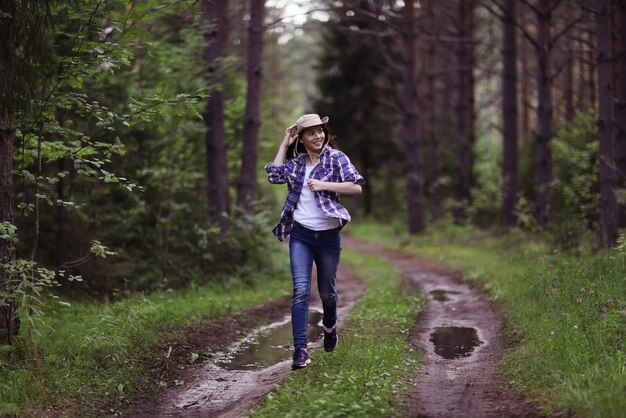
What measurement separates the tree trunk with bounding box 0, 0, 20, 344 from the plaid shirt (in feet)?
8.36

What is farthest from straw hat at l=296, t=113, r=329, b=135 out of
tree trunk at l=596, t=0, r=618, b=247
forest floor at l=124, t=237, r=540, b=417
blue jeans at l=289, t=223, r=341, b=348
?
tree trunk at l=596, t=0, r=618, b=247

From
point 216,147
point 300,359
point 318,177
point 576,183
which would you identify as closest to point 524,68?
point 576,183

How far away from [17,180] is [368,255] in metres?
11.5

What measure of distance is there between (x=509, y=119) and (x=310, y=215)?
1444 cm

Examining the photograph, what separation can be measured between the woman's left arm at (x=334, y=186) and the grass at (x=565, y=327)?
7.65 feet

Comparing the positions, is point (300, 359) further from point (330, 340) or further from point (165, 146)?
point (165, 146)

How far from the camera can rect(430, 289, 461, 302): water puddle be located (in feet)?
36.9

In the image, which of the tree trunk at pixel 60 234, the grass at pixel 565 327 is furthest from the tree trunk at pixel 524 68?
the tree trunk at pixel 60 234

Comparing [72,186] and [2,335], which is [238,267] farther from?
[2,335]

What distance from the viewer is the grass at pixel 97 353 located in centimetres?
573

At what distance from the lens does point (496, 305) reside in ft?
32.3

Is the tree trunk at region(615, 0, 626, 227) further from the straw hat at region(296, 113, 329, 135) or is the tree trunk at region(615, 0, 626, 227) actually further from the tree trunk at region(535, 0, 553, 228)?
the straw hat at region(296, 113, 329, 135)

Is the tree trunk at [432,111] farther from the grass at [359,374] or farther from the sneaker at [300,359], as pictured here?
the sneaker at [300,359]

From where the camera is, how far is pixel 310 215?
6234mm
